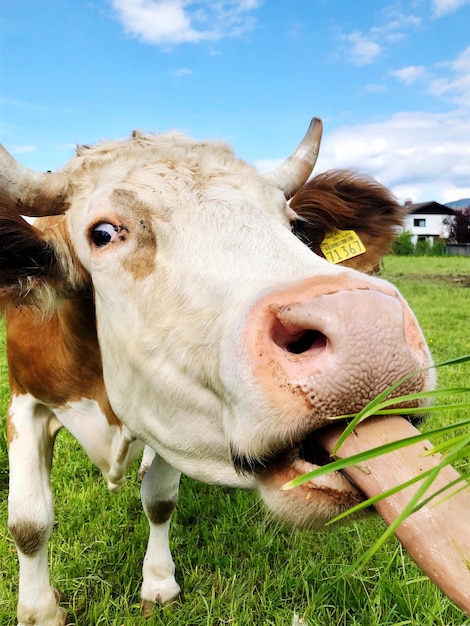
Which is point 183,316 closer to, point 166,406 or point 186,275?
point 186,275

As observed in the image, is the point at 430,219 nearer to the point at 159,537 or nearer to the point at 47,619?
the point at 159,537

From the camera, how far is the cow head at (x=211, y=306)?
1414mm

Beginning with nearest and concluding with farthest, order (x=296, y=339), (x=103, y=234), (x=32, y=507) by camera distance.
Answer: (x=296, y=339) → (x=103, y=234) → (x=32, y=507)

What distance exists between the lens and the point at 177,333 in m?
1.89

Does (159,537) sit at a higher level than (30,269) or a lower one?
lower

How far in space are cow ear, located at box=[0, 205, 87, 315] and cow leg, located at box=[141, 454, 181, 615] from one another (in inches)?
51.0

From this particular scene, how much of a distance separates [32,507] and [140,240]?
1706 millimetres

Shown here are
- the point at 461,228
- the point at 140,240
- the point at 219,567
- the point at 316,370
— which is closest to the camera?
the point at 316,370

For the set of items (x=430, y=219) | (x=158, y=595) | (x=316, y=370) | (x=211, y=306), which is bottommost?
(x=158, y=595)

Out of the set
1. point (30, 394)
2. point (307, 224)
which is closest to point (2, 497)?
point (30, 394)

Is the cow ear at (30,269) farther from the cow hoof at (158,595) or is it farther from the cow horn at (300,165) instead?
the cow hoof at (158,595)

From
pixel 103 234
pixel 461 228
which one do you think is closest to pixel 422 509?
pixel 103 234

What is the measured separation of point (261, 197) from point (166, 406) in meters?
0.92

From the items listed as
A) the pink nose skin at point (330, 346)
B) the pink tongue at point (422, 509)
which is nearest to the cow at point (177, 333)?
the pink nose skin at point (330, 346)
